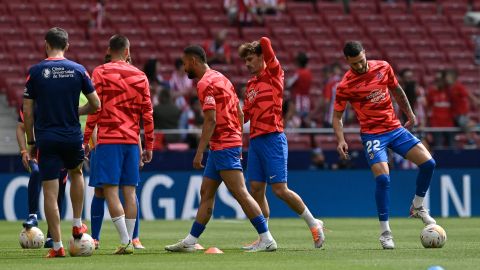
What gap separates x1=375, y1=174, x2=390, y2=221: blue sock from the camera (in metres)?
15.1

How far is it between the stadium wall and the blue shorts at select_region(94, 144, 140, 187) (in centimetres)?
1043

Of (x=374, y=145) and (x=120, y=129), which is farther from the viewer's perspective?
(x=374, y=145)

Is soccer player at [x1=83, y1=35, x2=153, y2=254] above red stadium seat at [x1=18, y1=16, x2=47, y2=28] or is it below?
below

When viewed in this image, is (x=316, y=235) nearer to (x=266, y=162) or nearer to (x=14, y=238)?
(x=266, y=162)

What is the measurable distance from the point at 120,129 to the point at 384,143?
342cm

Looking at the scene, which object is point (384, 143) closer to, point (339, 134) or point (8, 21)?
point (339, 134)

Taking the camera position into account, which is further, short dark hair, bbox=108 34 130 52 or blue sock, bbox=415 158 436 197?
blue sock, bbox=415 158 436 197

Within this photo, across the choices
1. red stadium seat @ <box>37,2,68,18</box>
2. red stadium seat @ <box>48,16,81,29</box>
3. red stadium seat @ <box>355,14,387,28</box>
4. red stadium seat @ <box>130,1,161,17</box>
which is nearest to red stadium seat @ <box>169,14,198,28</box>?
red stadium seat @ <box>130,1,161,17</box>

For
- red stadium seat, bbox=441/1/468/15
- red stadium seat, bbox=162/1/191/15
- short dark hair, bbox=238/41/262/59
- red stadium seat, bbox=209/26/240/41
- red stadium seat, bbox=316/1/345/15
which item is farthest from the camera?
red stadium seat, bbox=441/1/468/15

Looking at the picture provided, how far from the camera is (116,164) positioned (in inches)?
548

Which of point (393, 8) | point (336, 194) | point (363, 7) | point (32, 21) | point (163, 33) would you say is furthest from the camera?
point (393, 8)

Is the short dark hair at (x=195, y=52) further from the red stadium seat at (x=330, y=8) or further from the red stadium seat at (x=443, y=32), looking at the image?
the red stadium seat at (x=443, y=32)

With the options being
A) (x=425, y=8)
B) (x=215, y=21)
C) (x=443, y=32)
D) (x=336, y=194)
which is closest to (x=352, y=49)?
(x=336, y=194)

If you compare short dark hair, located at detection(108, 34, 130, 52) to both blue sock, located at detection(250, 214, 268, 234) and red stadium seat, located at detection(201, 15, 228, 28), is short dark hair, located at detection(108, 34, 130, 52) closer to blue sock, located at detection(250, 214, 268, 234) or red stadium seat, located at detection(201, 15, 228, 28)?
blue sock, located at detection(250, 214, 268, 234)
